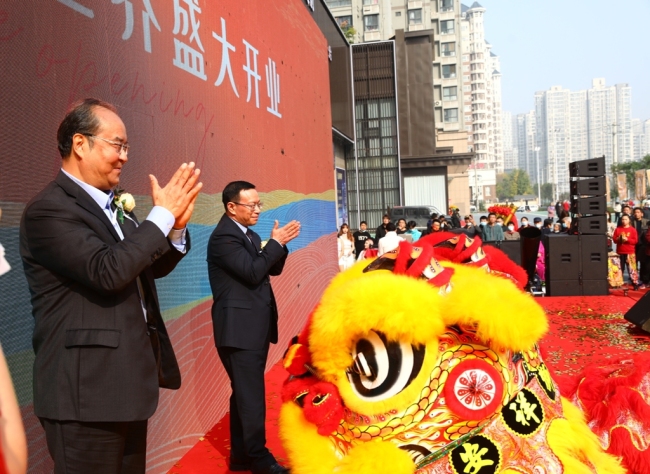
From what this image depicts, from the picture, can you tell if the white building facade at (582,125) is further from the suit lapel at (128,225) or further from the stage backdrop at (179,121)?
the suit lapel at (128,225)

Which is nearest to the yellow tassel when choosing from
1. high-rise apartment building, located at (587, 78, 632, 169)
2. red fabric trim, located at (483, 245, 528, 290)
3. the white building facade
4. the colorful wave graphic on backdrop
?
red fabric trim, located at (483, 245, 528, 290)

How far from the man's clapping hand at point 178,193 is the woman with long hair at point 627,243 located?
10949 millimetres

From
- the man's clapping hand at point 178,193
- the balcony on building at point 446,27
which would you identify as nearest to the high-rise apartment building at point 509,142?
the balcony on building at point 446,27

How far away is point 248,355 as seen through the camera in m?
3.52

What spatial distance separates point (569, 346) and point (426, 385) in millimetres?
5427

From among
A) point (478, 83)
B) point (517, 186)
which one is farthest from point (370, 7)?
point (517, 186)

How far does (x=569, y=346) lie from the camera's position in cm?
705

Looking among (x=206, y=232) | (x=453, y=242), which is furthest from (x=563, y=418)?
(x=206, y=232)

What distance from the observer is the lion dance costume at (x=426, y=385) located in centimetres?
219

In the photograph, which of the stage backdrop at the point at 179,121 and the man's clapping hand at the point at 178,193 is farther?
the stage backdrop at the point at 179,121

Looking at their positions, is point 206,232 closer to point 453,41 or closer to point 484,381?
point 484,381

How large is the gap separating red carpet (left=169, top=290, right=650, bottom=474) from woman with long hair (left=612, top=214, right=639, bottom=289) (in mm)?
551

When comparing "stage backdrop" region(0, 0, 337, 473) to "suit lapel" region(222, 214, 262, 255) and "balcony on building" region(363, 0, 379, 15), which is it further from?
"balcony on building" region(363, 0, 379, 15)

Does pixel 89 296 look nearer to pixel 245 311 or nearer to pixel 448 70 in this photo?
pixel 245 311
